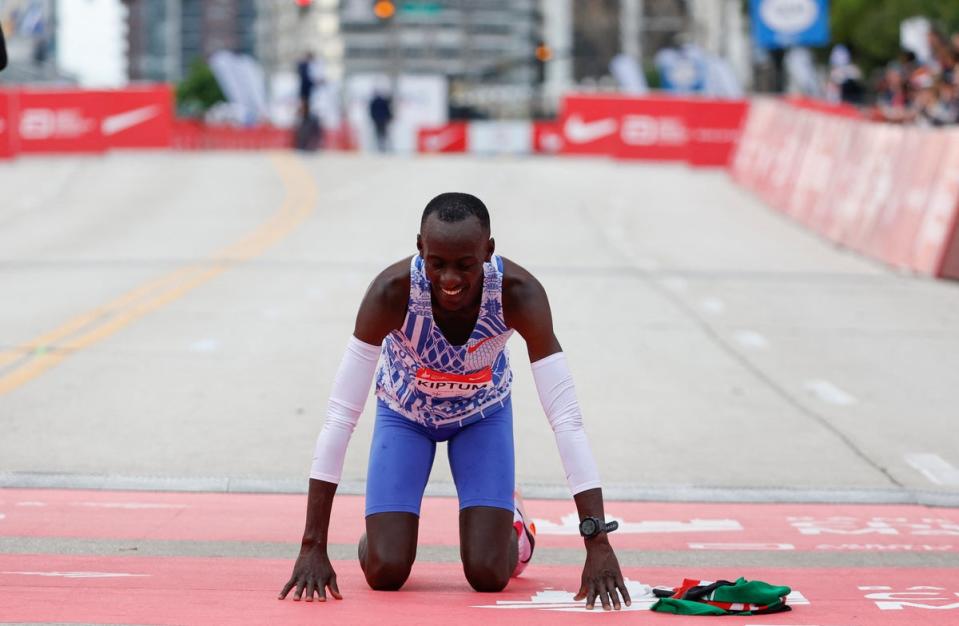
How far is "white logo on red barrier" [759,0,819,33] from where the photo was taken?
36.1m

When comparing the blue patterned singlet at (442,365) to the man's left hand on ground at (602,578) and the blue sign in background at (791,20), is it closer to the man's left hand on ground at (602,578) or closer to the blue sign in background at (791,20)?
the man's left hand on ground at (602,578)

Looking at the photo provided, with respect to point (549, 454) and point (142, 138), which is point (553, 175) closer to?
point (142, 138)

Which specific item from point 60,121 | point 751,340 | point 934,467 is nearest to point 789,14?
point 60,121

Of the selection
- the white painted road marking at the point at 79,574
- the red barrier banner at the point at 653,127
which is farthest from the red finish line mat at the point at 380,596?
the red barrier banner at the point at 653,127

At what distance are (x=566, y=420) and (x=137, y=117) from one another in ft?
118

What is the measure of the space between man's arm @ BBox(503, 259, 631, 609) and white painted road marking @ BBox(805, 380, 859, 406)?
5.69 metres

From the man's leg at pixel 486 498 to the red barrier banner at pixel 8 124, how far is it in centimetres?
3131

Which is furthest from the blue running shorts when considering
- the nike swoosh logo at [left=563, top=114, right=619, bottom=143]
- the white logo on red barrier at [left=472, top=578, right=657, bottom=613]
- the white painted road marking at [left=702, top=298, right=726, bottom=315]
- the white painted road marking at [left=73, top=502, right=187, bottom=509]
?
the nike swoosh logo at [left=563, top=114, right=619, bottom=143]

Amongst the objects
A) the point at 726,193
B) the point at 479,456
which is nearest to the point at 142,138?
the point at 726,193

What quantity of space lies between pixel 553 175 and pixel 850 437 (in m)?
24.5

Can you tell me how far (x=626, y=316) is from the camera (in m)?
15.0

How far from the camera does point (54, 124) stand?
124ft

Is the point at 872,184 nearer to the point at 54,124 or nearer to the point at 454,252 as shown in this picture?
the point at 454,252

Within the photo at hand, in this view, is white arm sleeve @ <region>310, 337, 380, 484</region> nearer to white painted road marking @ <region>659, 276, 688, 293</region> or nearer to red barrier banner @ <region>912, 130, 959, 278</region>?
white painted road marking @ <region>659, 276, 688, 293</region>
